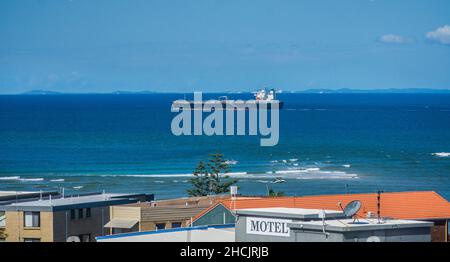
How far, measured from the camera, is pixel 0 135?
13112 centimetres

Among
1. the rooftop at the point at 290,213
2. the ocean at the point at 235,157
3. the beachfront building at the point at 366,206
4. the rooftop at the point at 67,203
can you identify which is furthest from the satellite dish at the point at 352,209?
the ocean at the point at 235,157

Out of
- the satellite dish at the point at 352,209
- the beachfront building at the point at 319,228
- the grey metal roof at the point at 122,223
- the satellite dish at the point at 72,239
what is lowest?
the satellite dish at the point at 72,239

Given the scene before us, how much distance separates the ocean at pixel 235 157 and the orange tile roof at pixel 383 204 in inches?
516

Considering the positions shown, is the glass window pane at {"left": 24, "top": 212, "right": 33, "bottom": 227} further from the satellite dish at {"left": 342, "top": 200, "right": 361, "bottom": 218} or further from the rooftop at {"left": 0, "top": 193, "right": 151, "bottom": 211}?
the satellite dish at {"left": 342, "top": 200, "right": 361, "bottom": 218}

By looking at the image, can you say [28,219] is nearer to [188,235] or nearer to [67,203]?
[67,203]

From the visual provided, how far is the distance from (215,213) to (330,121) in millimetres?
144184

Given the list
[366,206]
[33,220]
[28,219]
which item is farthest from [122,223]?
[366,206]

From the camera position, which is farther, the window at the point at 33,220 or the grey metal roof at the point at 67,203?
the window at the point at 33,220

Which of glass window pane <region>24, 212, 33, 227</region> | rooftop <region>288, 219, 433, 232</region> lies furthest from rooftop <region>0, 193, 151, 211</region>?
rooftop <region>288, 219, 433, 232</region>

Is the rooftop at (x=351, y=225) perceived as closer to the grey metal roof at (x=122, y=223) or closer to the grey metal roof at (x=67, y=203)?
the grey metal roof at (x=122, y=223)

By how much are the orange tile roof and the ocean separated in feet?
43.0

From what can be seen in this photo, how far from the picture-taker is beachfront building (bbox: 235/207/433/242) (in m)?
13.7

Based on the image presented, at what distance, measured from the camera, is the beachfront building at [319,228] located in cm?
1371

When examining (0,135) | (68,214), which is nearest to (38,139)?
(0,135)
